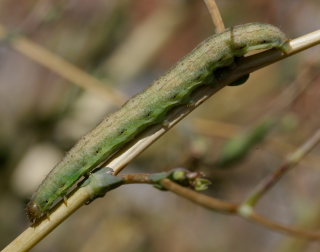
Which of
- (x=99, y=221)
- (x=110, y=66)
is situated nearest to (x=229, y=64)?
(x=110, y=66)

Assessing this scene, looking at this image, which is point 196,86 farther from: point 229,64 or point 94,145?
point 94,145

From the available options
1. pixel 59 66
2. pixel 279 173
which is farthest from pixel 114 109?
pixel 279 173

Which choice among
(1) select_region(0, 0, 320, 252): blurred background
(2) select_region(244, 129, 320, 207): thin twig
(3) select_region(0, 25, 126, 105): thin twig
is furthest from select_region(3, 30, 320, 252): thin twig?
(1) select_region(0, 0, 320, 252): blurred background

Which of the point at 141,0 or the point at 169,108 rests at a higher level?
the point at 141,0

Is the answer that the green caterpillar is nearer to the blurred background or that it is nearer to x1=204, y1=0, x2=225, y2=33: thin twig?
x1=204, y1=0, x2=225, y2=33: thin twig

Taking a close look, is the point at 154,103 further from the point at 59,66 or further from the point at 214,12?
the point at 59,66
